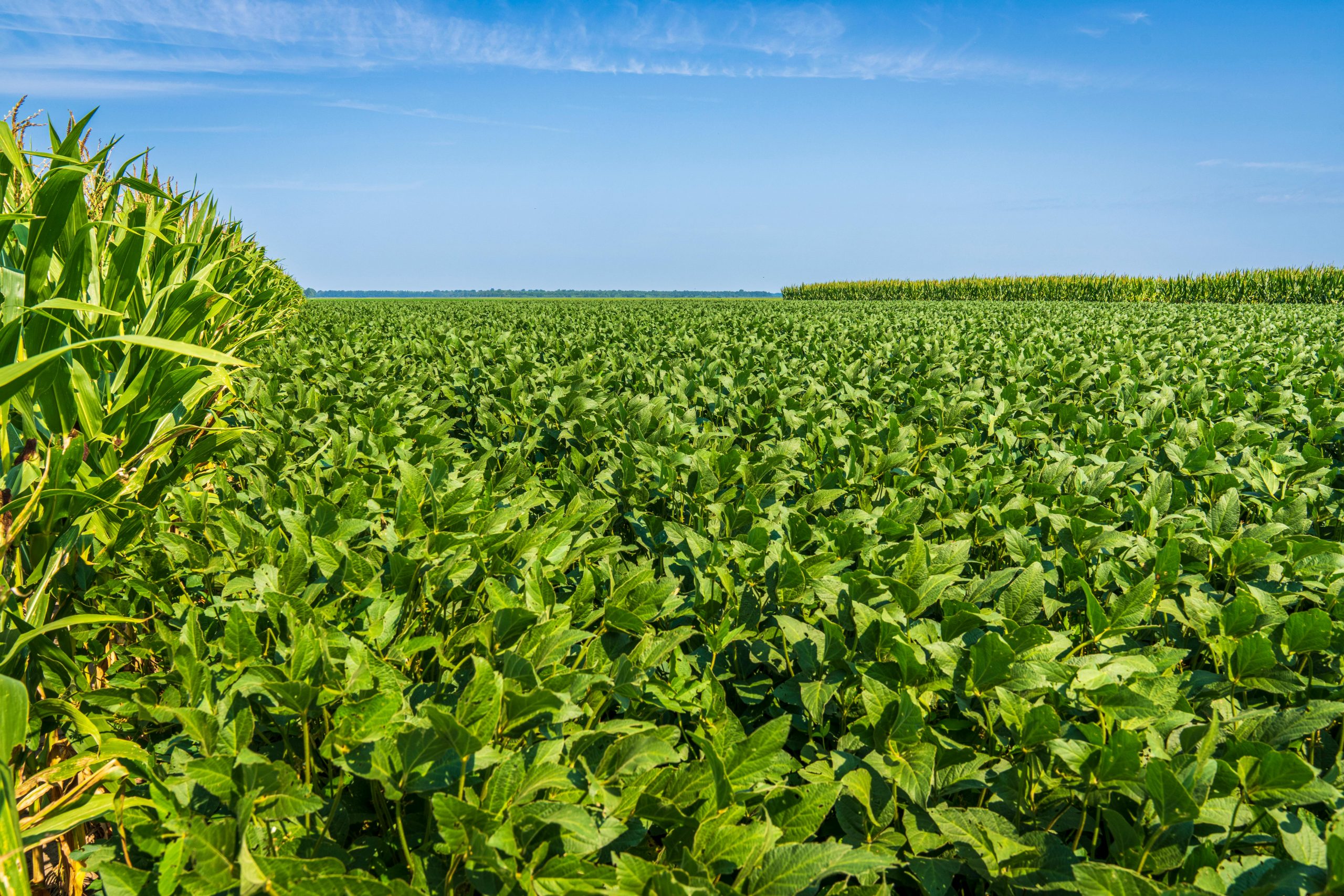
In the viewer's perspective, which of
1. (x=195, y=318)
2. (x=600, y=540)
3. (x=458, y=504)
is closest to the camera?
(x=458, y=504)

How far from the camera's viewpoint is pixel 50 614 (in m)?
2.30

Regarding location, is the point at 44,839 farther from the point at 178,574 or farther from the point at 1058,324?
the point at 1058,324

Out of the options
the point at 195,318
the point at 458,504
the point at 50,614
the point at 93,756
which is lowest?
the point at 93,756

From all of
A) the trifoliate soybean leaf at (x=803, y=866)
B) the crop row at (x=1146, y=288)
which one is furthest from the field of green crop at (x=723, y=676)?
the crop row at (x=1146, y=288)

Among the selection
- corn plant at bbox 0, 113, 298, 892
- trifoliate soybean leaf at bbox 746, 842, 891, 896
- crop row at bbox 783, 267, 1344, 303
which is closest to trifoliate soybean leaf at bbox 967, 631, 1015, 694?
trifoliate soybean leaf at bbox 746, 842, 891, 896

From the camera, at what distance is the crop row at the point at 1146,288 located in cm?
4062

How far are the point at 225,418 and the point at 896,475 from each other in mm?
4359

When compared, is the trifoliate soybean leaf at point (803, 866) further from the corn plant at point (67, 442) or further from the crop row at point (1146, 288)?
the crop row at point (1146, 288)

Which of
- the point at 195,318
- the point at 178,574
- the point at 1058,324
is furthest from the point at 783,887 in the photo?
the point at 1058,324

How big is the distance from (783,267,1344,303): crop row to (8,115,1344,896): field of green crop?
36959 mm

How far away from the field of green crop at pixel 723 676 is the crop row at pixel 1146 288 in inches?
1460

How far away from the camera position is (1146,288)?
4994 cm

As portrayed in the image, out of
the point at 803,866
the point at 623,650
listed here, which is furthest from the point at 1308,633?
the point at 623,650

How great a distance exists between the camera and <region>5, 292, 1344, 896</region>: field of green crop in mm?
1248
